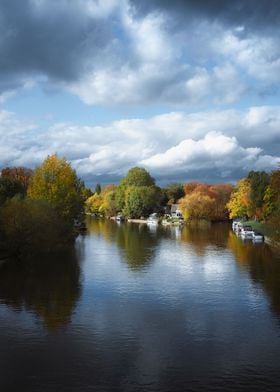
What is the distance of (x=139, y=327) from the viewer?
2688cm

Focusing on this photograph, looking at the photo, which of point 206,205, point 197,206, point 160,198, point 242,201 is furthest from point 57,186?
point 160,198

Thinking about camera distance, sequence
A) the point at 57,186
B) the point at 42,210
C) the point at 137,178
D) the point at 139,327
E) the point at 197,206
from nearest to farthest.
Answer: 1. the point at 139,327
2. the point at 42,210
3. the point at 57,186
4. the point at 197,206
5. the point at 137,178

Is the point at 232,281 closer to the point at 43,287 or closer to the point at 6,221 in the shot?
the point at 43,287

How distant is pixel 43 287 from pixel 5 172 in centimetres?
7691

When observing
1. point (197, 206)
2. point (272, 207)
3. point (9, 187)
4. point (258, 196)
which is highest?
point (9, 187)

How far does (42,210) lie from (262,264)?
77.5 ft

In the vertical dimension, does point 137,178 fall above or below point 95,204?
above

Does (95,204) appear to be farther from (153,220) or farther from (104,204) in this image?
(153,220)

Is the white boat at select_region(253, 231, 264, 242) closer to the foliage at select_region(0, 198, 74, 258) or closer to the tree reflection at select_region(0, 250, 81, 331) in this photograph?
the tree reflection at select_region(0, 250, 81, 331)

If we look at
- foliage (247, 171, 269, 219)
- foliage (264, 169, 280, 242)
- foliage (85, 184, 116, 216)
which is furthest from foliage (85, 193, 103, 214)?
foliage (264, 169, 280, 242)

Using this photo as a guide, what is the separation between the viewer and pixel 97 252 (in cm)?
6091

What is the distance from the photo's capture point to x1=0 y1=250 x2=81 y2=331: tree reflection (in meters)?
30.2

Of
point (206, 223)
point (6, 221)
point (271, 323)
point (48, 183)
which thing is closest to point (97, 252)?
point (48, 183)

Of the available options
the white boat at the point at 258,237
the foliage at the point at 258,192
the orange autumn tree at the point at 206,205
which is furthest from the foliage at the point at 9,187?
the orange autumn tree at the point at 206,205
